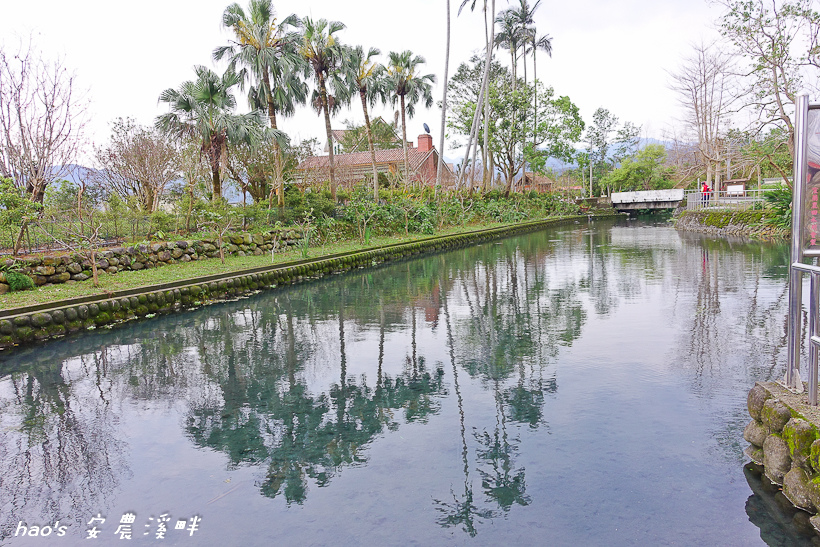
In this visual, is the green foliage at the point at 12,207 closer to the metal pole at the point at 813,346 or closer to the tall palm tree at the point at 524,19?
the metal pole at the point at 813,346

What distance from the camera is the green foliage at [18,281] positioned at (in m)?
10.4

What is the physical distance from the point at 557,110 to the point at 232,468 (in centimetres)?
3936

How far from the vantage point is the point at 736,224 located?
2427cm

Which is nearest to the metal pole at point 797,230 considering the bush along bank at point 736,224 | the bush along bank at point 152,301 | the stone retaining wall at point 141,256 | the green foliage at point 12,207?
the bush along bank at point 152,301

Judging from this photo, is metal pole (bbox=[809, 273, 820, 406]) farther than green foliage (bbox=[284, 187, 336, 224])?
No

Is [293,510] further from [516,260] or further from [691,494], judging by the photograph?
[516,260]

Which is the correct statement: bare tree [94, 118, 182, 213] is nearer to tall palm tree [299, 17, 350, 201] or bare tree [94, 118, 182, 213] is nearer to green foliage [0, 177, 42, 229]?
tall palm tree [299, 17, 350, 201]

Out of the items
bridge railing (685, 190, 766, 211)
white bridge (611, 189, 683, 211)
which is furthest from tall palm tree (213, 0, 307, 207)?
white bridge (611, 189, 683, 211)

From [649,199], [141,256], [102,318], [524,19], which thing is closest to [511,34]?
[524,19]

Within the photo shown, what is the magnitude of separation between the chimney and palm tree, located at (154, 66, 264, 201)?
27.2 meters

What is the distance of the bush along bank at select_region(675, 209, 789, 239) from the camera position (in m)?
21.6

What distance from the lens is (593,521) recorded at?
3369mm

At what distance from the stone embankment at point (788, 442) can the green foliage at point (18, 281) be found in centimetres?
1139

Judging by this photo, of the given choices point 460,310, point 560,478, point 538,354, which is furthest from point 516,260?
point 560,478
